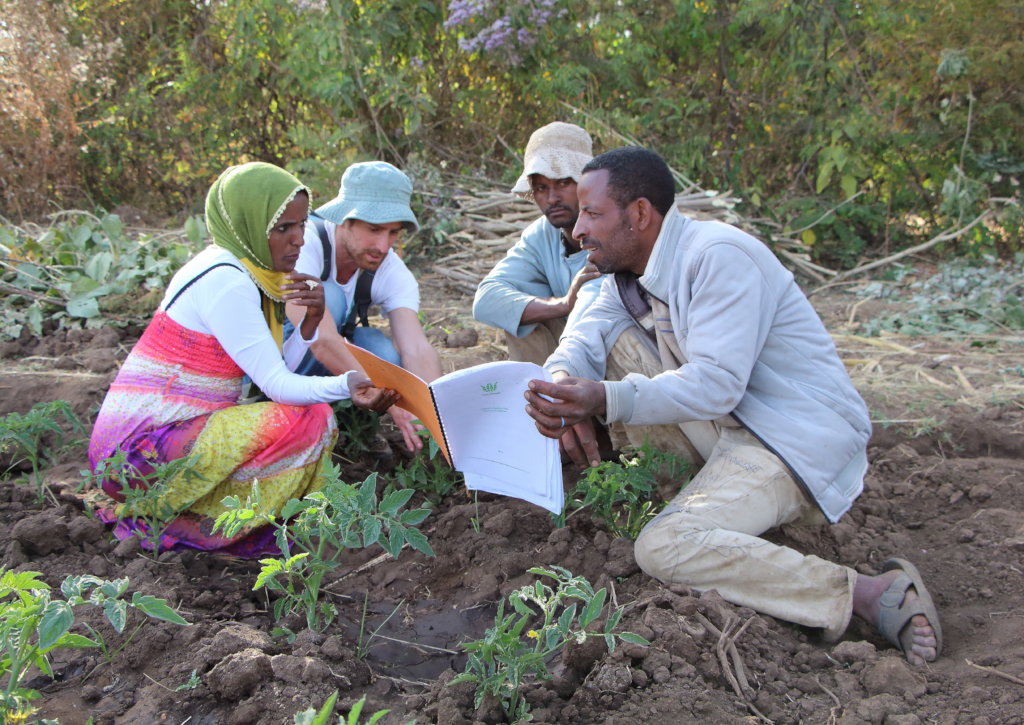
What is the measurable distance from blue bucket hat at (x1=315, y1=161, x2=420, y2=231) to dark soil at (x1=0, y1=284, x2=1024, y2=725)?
104 cm

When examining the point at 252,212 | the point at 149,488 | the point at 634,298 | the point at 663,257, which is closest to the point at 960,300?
the point at 634,298

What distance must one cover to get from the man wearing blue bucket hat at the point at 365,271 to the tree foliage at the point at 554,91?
10.8ft

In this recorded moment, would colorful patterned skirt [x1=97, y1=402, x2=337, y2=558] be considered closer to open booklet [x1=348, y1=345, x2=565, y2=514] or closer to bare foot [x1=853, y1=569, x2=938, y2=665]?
open booklet [x1=348, y1=345, x2=565, y2=514]

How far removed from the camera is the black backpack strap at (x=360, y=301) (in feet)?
13.1

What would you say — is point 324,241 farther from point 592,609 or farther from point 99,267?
point 99,267

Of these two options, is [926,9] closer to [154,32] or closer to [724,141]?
[724,141]

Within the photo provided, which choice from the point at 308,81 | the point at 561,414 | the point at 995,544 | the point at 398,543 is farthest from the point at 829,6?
the point at 398,543

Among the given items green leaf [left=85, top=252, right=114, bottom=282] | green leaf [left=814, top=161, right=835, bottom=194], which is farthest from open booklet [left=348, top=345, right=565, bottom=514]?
green leaf [left=814, top=161, right=835, bottom=194]

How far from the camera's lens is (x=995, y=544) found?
3.09 m

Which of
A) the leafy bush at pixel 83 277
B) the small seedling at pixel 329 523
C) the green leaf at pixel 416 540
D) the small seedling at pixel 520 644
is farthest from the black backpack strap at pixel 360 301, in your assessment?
the small seedling at pixel 520 644

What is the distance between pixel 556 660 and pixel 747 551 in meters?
0.64

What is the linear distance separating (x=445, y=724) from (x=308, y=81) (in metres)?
6.36

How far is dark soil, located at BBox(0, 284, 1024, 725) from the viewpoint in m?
2.10

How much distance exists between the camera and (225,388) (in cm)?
313
